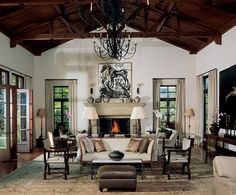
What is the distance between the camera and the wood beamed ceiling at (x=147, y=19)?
9781mm

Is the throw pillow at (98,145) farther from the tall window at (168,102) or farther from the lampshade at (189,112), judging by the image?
the tall window at (168,102)

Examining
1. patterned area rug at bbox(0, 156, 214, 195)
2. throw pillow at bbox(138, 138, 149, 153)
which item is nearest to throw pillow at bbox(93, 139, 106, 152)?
patterned area rug at bbox(0, 156, 214, 195)

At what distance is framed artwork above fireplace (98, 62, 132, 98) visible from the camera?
14.9m

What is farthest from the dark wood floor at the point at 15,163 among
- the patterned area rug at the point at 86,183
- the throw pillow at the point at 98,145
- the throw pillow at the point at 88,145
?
the throw pillow at the point at 98,145

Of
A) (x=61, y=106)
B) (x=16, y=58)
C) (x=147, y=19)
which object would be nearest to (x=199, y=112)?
(x=147, y=19)

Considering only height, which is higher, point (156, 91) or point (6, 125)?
point (156, 91)

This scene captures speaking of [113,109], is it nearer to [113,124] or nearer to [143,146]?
[113,124]

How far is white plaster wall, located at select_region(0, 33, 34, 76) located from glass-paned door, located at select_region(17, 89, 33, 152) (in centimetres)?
93

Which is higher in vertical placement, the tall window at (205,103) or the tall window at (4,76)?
the tall window at (4,76)

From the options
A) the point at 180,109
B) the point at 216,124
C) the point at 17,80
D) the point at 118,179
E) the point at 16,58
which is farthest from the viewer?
the point at 180,109

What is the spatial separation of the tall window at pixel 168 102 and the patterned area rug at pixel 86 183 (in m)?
6.36

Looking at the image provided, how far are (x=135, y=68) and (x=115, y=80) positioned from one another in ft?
3.21

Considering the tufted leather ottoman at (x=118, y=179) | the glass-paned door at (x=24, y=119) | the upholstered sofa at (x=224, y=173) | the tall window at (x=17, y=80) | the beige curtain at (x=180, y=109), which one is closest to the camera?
the upholstered sofa at (x=224, y=173)

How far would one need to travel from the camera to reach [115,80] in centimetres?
1491
